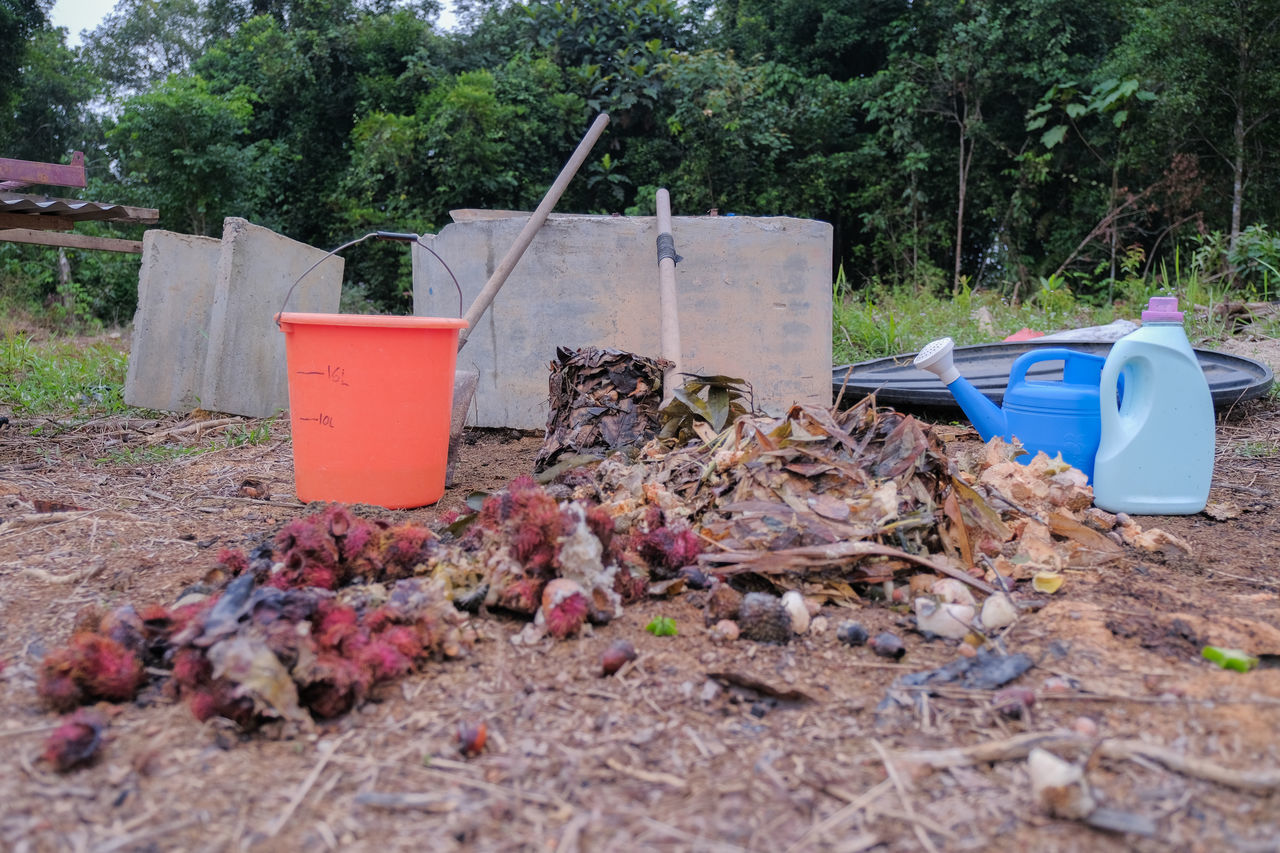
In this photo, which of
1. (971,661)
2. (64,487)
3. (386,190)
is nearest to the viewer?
(971,661)

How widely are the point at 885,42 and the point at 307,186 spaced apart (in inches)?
325

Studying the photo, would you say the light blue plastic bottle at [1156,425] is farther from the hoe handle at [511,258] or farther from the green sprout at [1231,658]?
the hoe handle at [511,258]

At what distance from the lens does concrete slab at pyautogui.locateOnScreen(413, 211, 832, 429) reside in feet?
10.9

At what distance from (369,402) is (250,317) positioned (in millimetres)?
2182

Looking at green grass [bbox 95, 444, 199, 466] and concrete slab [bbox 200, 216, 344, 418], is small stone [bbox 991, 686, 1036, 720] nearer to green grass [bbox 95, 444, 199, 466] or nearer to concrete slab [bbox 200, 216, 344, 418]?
green grass [bbox 95, 444, 199, 466]

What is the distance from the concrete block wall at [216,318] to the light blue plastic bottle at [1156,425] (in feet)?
11.7

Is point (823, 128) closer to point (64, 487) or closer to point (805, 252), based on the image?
point (805, 252)

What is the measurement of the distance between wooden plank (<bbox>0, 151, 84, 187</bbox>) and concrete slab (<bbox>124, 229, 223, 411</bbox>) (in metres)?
0.86

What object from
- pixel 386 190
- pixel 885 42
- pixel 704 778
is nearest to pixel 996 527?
pixel 704 778

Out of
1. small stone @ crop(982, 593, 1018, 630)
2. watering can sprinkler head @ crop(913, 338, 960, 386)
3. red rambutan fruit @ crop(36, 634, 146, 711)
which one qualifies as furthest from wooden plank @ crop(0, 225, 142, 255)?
small stone @ crop(982, 593, 1018, 630)

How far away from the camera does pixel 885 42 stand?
11.4m

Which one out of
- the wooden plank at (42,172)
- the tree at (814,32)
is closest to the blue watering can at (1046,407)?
the wooden plank at (42,172)

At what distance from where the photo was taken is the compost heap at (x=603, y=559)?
1.19m

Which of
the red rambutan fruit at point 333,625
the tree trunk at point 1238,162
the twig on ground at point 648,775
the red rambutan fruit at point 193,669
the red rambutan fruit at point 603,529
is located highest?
the tree trunk at point 1238,162
